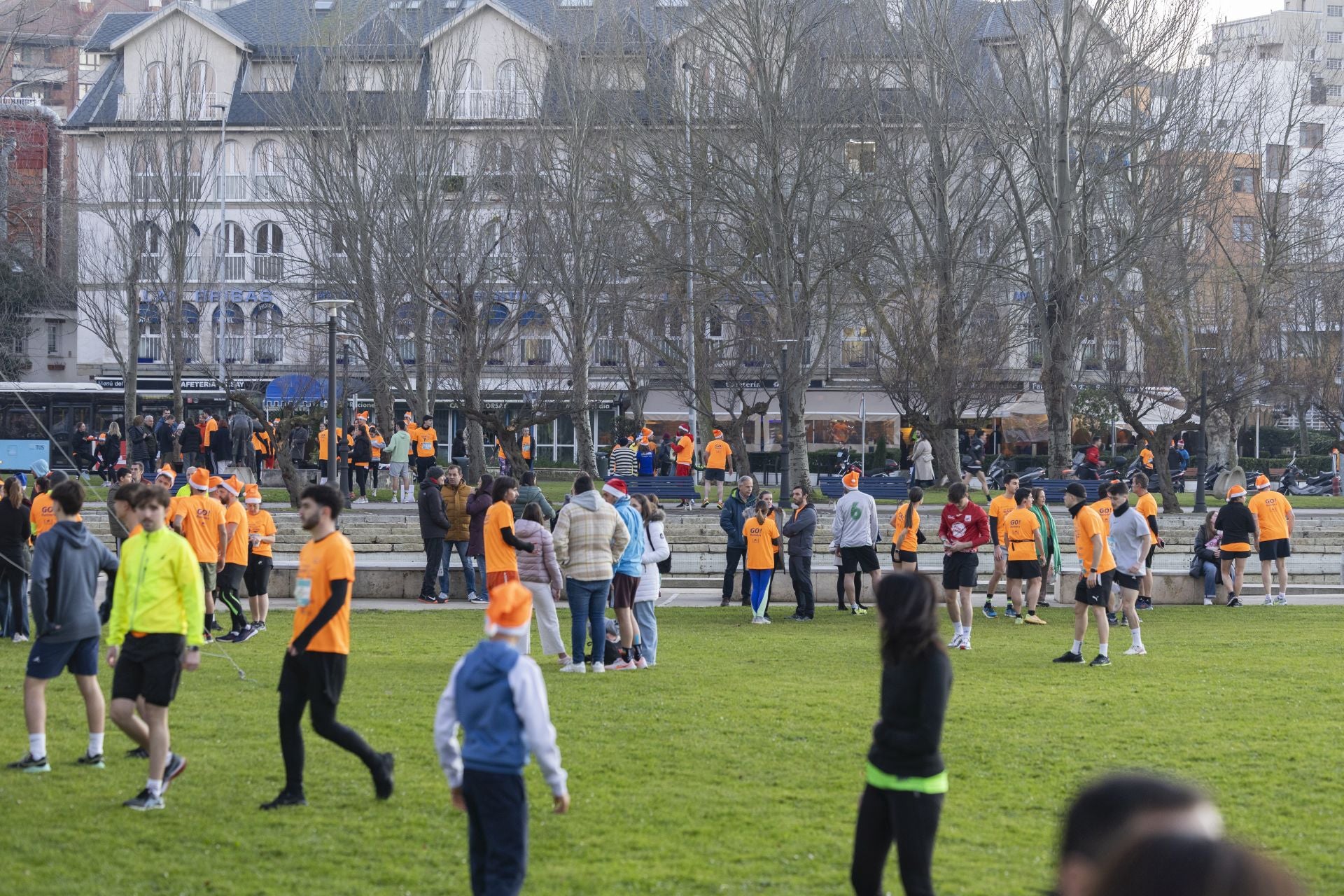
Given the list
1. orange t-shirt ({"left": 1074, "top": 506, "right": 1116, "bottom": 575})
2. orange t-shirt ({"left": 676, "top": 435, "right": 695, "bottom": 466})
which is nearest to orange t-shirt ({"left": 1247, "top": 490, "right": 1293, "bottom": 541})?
orange t-shirt ({"left": 1074, "top": 506, "right": 1116, "bottom": 575})

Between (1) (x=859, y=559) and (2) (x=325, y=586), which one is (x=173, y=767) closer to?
(2) (x=325, y=586)

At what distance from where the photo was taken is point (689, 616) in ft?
64.6

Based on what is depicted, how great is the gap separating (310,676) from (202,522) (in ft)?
26.8

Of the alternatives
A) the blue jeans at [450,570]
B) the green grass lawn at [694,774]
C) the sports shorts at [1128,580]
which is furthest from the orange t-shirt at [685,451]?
the sports shorts at [1128,580]

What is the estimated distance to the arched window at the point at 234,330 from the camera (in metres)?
60.4

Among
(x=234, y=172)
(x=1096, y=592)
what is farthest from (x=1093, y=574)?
(x=234, y=172)

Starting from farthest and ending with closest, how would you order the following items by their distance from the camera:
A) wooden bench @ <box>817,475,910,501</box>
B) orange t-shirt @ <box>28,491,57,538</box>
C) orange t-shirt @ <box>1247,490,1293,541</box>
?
wooden bench @ <box>817,475,910,501</box>
orange t-shirt @ <box>1247,490,1293,541</box>
orange t-shirt @ <box>28,491,57,538</box>

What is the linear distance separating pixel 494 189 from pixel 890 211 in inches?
441

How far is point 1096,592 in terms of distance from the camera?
46.8ft

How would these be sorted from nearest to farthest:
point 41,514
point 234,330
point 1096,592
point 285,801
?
point 285,801
point 1096,592
point 41,514
point 234,330

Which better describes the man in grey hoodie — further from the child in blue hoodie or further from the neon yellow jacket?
the child in blue hoodie

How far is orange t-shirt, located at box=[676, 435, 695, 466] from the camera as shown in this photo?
38.3 meters

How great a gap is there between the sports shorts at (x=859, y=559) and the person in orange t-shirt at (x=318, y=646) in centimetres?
1198

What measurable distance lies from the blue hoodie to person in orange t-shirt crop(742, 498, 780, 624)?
469 cm
